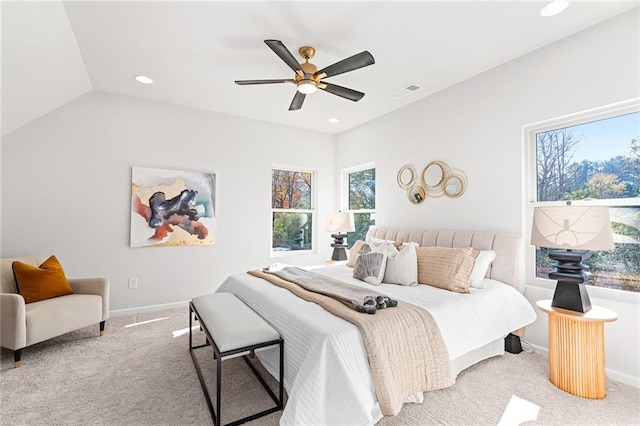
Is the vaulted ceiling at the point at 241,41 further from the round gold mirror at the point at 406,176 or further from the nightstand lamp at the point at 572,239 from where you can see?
the nightstand lamp at the point at 572,239

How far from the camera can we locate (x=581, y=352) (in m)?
2.07

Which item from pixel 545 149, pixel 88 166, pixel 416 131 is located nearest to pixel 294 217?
pixel 416 131

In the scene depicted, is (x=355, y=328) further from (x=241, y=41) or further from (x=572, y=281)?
(x=241, y=41)

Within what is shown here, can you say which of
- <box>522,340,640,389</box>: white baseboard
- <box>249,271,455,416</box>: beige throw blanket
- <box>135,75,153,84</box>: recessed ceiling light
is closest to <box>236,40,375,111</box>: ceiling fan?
<box>135,75,153,84</box>: recessed ceiling light

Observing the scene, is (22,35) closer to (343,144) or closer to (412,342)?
(412,342)

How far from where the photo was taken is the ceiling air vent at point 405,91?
140 inches

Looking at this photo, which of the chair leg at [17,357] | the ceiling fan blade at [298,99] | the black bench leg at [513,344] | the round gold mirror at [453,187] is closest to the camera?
the chair leg at [17,357]

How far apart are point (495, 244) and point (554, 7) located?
75.8 inches

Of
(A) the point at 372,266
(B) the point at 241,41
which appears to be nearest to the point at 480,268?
(A) the point at 372,266

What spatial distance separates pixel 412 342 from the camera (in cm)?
181

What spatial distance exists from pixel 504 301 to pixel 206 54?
3447 mm

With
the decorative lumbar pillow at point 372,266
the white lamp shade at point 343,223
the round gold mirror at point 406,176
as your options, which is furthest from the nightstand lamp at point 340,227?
the decorative lumbar pillow at point 372,266

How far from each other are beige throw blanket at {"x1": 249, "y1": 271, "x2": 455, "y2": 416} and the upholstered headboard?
1.30 metres

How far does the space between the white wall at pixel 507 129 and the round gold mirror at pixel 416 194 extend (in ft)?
0.27
